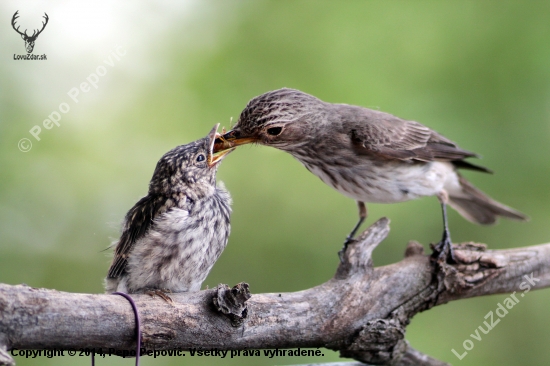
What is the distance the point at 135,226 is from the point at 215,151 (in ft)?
2.25

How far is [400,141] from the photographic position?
185 inches

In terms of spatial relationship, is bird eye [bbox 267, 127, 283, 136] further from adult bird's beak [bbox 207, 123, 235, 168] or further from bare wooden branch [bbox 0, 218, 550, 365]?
bare wooden branch [bbox 0, 218, 550, 365]

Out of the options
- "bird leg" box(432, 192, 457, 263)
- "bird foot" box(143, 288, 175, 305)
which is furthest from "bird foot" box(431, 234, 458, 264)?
"bird foot" box(143, 288, 175, 305)

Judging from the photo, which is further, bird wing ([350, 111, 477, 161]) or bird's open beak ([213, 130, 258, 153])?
bird wing ([350, 111, 477, 161])

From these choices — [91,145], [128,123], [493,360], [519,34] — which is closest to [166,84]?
[128,123]

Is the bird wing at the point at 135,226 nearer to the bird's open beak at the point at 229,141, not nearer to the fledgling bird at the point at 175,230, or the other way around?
the fledgling bird at the point at 175,230

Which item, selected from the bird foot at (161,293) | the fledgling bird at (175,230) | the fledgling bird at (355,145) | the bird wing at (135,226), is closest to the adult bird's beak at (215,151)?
the fledgling bird at (175,230)

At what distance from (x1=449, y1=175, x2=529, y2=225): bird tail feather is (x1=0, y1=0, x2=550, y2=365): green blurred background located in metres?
0.13

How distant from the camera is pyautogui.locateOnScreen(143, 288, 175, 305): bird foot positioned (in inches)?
128

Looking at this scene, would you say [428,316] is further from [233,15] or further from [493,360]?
[233,15]

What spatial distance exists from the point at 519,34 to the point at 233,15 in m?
2.44

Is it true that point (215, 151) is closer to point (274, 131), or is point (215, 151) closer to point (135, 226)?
point (274, 131)

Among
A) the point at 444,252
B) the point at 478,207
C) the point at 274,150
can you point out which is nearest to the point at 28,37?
the point at 274,150

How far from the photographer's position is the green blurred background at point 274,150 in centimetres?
499
